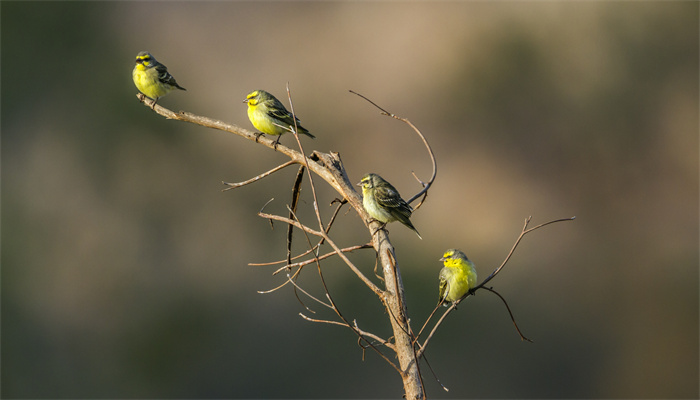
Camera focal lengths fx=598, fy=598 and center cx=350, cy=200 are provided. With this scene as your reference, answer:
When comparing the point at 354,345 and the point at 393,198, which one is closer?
the point at 393,198

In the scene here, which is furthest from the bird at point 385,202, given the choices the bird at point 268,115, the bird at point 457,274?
the bird at point 268,115

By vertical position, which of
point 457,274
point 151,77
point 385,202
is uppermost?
point 151,77

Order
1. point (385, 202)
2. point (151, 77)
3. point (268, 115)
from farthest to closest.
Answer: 1. point (151, 77)
2. point (268, 115)
3. point (385, 202)

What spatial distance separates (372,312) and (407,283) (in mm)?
1070

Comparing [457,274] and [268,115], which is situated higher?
[268,115]

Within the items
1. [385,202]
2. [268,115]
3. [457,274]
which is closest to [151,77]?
[268,115]

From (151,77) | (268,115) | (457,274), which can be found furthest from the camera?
(151,77)

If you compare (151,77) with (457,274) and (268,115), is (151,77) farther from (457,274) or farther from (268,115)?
(457,274)

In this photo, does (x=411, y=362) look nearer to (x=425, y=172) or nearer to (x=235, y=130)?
(x=235, y=130)

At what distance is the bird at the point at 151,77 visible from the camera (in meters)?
5.47

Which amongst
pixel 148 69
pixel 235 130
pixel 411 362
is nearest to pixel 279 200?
pixel 148 69

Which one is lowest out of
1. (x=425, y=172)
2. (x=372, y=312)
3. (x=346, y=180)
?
(x=346, y=180)

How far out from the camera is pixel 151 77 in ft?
18.0

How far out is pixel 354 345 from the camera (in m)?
10.0
